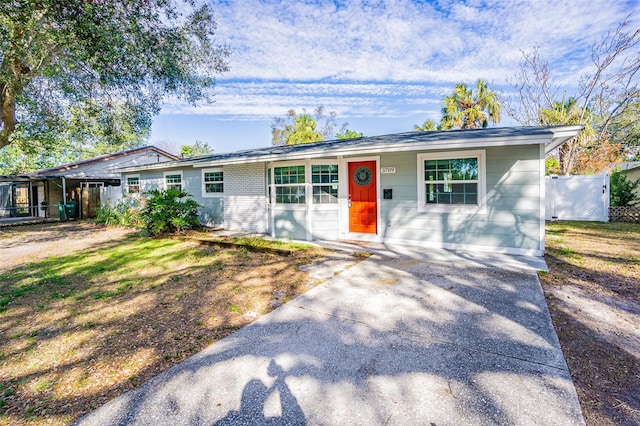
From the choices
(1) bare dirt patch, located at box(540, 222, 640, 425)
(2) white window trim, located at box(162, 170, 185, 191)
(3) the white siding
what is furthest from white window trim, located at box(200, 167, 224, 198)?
(1) bare dirt patch, located at box(540, 222, 640, 425)

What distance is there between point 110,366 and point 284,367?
157cm

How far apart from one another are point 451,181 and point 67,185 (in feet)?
71.5

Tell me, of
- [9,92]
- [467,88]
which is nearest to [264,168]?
[9,92]

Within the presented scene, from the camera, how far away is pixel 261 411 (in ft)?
7.06

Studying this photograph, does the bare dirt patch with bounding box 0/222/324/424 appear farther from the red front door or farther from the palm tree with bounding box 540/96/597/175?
the palm tree with bounding box 540/96/597/175

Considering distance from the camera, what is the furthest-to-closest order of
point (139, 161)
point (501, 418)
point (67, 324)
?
point (139, 161) < point (67, 324) < point (501, 418)

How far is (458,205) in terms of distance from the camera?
6828 mm

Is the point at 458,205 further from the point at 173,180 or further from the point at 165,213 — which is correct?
the point at 173,180

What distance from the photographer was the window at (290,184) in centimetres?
836

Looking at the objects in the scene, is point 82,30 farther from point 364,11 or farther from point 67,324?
point 364,11

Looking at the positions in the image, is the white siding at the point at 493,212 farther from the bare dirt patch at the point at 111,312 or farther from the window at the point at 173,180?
the window at the point at 173,180

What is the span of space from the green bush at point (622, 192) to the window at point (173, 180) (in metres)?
16.6

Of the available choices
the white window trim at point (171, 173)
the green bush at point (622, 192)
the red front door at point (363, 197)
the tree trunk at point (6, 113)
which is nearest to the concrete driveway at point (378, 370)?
the red front door at point (363, 197)

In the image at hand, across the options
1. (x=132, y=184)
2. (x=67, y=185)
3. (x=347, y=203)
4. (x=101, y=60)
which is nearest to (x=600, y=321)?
(x=347, y=203)
